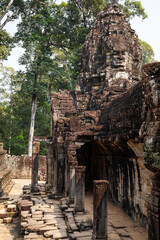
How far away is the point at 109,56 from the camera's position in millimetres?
14258

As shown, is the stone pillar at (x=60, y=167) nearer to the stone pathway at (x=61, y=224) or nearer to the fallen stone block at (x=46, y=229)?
the stone pathway at (x=61, y=224)

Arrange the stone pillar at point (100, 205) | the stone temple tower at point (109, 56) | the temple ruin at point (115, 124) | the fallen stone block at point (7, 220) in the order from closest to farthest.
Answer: the temple ruin at point (115, 124)
the stone pillar at point (100, 205)
the fallen stone block at point (7, 220)
the stone temple tower at point (109, 56)

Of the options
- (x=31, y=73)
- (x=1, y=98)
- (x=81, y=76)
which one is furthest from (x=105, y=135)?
(x=1, y=98)

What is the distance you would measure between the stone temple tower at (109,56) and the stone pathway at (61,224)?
559 cm

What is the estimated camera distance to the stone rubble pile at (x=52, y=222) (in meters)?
6.85

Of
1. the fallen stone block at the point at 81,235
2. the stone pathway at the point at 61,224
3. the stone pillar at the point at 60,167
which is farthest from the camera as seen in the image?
the stone pillar at the point at 60,167

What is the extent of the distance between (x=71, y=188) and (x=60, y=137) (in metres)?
2.93

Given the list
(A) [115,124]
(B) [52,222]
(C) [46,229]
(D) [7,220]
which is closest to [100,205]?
(C) [46,229]

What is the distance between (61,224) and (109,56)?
394 inches

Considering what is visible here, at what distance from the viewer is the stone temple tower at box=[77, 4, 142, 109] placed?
1377 centimetres

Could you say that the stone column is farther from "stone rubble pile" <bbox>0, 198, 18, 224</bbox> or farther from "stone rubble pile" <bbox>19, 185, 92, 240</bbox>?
"stone rubble pile" <bbox>19, 185, 92, 240</bbox>

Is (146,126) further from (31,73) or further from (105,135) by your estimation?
(31,73)

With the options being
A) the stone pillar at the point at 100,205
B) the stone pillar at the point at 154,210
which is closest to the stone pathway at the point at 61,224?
the stone pillar at the point at 100,205

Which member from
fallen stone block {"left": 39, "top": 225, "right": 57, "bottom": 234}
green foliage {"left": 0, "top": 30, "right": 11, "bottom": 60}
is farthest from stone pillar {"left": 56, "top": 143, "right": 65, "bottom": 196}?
green foliage {"left": 0, "top": 30, "right": 11, "bottom": 60}
